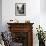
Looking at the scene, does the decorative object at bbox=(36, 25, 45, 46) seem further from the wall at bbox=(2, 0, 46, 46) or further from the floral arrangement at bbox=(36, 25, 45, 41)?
the wall at bbox=(2, 0, 46, 46)

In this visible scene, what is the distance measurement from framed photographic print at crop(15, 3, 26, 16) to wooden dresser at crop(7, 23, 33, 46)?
48cm

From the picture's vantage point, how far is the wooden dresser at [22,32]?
17.9 feet

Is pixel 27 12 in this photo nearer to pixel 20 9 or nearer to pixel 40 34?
pixel 20 9

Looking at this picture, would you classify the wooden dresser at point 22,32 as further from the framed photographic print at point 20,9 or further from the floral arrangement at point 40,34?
the framed photographic print at point 20,9

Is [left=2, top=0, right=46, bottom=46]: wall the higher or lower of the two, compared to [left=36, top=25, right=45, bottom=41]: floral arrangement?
higher

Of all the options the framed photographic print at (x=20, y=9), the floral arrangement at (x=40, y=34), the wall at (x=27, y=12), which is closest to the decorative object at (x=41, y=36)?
the floral arrangement at (x=40, y=34)

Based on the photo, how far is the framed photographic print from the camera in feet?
18.6

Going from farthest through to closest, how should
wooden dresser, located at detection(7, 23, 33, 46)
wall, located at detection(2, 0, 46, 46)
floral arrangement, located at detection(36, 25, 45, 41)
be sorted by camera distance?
1. wall, located at detection(2, 0, 46, 46)
2. wooden dresser, located at detection(7, 23, 33, 46)
3. floral arrangement, located at detection(36, 25, 45, 41)

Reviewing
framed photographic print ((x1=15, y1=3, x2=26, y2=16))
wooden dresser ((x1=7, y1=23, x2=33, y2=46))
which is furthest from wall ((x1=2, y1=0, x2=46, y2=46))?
wooden dresser ((x1=7, y1=23, x2=33, y2=46))

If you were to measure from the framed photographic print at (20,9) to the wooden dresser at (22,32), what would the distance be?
1.56ft

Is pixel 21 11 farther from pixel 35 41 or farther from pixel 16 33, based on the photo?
pixel 35 41

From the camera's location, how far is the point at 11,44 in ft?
13.9

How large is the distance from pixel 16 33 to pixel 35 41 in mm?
838

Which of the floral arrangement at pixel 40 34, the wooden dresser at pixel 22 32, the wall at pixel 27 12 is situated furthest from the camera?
the wall at pixel 27 12
